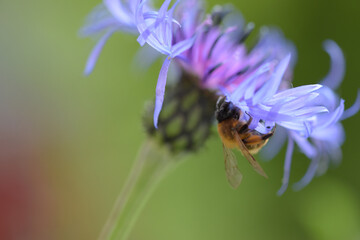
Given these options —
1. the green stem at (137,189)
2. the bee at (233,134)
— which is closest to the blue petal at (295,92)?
the bee at (233,134)

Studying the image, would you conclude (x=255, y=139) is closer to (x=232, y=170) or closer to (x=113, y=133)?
(x=232, y=170)

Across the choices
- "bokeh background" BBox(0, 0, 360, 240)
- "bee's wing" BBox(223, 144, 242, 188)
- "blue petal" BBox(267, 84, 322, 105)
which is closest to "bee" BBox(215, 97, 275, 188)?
"bee's wing" BBox(223, 144, 242, 188)

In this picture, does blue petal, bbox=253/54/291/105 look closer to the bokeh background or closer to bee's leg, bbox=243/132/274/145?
bee's leg, bbox=243/132/274/145

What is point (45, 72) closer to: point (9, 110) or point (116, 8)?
point (9, 110)

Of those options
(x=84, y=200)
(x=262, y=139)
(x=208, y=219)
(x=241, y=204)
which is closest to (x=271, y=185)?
(x=241, y=204)

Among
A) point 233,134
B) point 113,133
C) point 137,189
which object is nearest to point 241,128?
point 233,134
